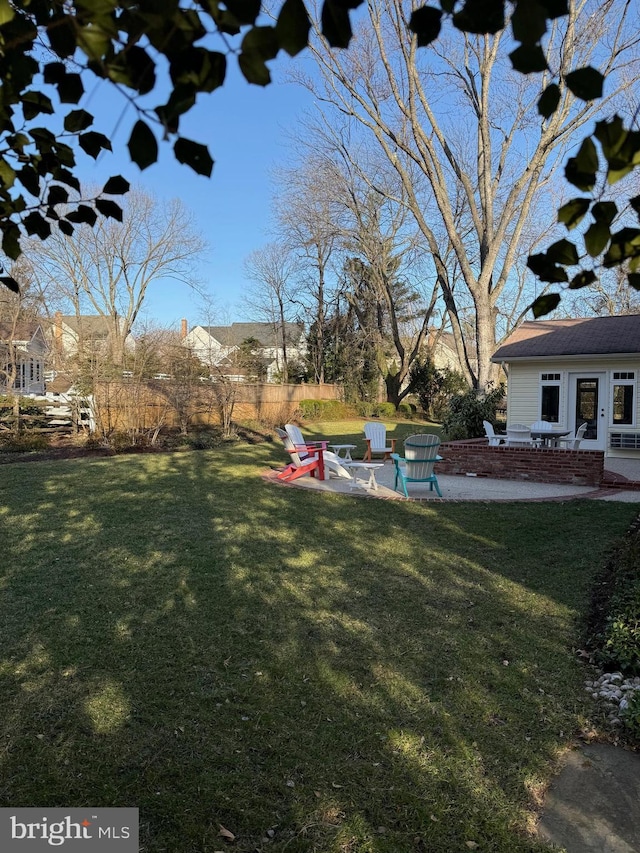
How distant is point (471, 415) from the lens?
16.1 meters

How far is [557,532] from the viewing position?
22.3ft

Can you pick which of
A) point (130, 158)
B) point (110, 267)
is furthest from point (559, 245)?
point (110, 267)

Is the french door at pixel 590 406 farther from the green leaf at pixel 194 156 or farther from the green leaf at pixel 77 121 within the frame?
the green leaf at pixel 194 156

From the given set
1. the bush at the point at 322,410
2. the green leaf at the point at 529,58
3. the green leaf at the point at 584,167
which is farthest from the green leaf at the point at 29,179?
the bush at the point at 322,410

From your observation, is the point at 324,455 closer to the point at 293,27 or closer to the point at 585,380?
the point at 585,380

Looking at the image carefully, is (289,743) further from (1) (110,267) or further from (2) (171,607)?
(1) (110,267)

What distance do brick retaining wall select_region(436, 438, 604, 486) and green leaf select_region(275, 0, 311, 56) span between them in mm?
10394

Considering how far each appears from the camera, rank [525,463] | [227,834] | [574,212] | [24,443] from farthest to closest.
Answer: [24,443] < [525,463] < [227,834] < [574,212]

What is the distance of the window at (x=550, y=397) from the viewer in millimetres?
15164

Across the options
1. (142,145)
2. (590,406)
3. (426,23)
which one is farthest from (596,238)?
(590,406)

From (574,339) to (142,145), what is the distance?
16439 mm

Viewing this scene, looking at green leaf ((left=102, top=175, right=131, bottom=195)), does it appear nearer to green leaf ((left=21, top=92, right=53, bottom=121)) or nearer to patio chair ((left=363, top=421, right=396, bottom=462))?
green leaf ((left=21, top=92, right=53, bottom=121))

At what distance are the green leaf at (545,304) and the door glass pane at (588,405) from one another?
14635mm

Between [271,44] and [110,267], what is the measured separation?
35.5 m
